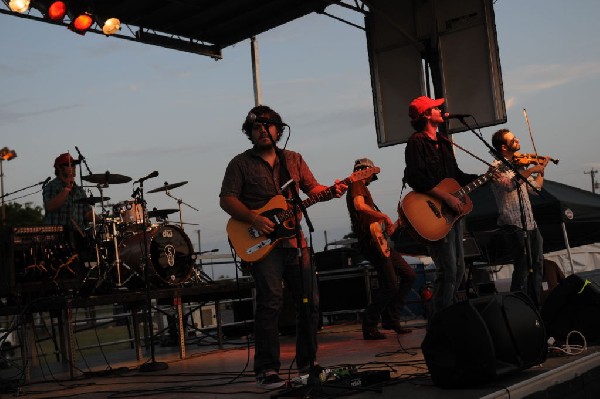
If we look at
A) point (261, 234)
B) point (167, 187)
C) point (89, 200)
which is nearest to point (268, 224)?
point (261, 234)

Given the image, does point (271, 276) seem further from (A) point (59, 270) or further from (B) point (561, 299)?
(A) point (59, 270)

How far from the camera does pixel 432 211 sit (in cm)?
565

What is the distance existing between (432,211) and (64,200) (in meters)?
4.07

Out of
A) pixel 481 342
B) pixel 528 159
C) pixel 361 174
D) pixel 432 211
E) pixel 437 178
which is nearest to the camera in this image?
pixel 481 342

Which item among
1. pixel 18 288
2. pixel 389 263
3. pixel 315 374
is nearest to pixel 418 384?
pixel 315 374

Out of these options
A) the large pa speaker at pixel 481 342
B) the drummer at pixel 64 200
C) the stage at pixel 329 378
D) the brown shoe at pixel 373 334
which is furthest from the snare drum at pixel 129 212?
the large pa speaker at pixel 481 342

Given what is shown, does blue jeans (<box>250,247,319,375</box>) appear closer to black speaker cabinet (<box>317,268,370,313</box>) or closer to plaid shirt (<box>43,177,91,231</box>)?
plaid shirt (<box>43,177,91,231</box>)

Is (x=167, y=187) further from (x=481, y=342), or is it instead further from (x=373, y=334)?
(x=481, y=342)

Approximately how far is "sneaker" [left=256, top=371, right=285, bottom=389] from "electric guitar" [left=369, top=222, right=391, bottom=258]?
125 inches

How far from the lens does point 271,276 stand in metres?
4.90

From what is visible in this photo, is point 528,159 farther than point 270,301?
Yes

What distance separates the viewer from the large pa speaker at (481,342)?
392 cm

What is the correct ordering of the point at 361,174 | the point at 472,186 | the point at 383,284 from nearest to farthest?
the point at 361,174
the point at 472,186
the point at 383,284

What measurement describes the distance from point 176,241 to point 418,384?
5.22 m
